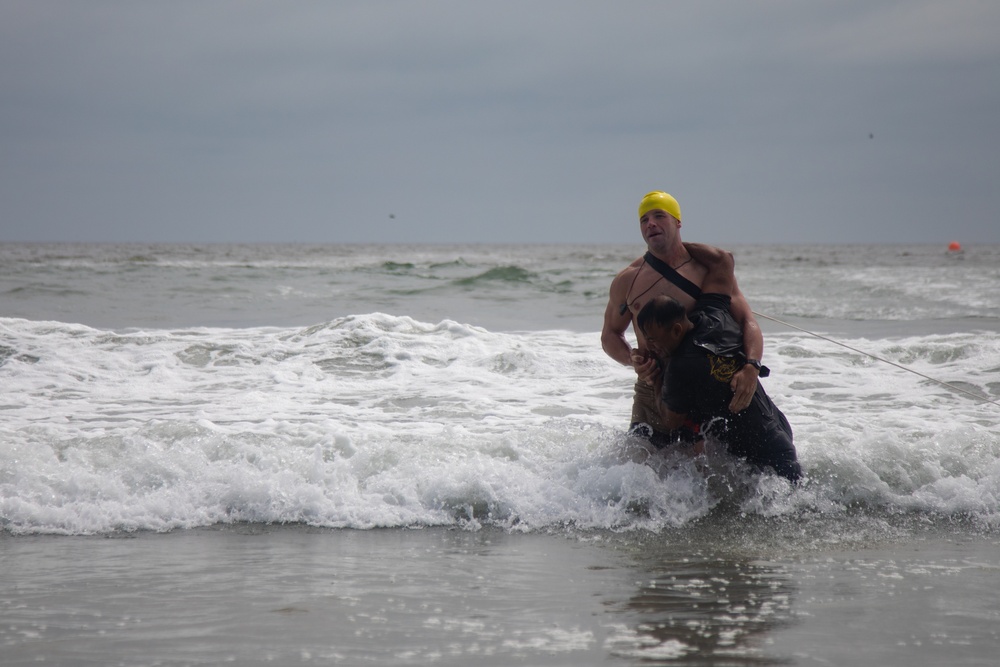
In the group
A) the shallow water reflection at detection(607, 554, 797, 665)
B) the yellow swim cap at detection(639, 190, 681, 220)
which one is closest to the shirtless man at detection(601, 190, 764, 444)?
the yellow swim cap at detection(639, 190, 681, 220)

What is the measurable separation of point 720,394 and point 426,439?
229 cm

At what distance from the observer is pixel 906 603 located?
338cm

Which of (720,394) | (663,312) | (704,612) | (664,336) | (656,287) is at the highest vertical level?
(656,287)

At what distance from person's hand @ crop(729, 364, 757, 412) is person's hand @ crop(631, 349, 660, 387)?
0.39m

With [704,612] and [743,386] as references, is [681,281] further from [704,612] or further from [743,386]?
[704,612]

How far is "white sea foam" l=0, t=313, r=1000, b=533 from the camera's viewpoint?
16.2 ft

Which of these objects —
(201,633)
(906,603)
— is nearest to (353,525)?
(201,633)

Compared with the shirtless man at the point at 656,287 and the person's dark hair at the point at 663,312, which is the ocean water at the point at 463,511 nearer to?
the shirtless man at the point at 656,287

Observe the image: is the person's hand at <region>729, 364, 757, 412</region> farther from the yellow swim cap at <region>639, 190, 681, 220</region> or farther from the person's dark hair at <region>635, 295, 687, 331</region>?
the yellow swim cap at <region>639, 190, 681, 220</region>

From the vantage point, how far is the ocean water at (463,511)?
10.1ft

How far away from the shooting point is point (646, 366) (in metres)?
4.54

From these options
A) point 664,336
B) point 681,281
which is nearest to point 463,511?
point 664,336

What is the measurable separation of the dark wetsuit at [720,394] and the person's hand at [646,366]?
0.19 feet

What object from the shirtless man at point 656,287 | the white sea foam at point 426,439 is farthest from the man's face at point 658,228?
the white sea foam at point 426,439
